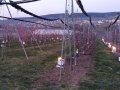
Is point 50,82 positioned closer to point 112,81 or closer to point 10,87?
point 10,87

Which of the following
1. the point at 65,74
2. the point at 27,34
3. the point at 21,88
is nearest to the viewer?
the point at 21,88

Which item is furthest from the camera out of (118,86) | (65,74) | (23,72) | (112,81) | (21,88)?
(23,72)

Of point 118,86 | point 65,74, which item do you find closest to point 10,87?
point 65,74

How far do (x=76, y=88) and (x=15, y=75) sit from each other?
2.45 meters

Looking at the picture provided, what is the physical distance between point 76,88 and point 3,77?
2.48m

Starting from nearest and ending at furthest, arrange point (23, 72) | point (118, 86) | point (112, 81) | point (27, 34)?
point (118, 86) < point (112, 81) < point (23, 72) < point (27, 34)

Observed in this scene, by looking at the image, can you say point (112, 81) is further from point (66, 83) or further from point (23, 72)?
point (23, 72)

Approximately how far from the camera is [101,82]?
7.10 m

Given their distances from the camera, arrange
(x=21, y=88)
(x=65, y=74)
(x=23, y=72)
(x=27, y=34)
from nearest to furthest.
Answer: (x=21, y=88), (x=65, y=74), (x=23, y=72), (x=27, y=34)

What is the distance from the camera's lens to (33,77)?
7.70 m

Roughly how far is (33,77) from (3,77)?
87cm

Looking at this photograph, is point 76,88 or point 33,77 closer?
point 76,88

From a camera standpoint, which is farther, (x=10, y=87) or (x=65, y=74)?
(x=65, y=74)

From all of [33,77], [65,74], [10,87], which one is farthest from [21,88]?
[65,74]
